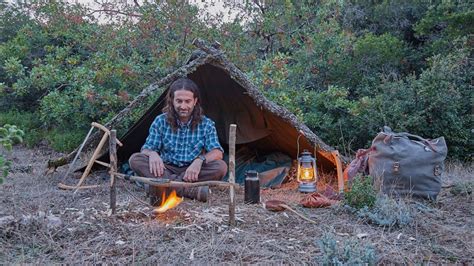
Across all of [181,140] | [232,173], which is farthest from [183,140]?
[232,173]

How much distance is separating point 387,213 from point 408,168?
77 cm

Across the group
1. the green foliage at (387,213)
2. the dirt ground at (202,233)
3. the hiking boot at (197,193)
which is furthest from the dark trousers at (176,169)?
the green foliage at (387,213)

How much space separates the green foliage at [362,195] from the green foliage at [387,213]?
0.05 m

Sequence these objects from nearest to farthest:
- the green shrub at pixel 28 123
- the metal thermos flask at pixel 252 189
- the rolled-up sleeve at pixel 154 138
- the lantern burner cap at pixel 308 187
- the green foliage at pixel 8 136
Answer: the green foliage at pixel 8 136
the metal thermos flask at pixel 252 189
the rolled-up sleeve at pixel 154 138
the lantern burner cap at pixel 308 187
the green shrub at pixel 28 123

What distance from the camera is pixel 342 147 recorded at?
7.18m

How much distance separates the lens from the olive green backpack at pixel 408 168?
13.4ft

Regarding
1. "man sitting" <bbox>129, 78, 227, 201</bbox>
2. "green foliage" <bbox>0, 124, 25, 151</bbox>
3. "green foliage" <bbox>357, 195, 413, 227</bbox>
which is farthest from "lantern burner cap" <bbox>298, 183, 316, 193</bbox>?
"green foliage" <bbox>0, 124, 25, 151</bbox>

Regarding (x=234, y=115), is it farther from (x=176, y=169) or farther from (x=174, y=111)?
(x=176, y=169)

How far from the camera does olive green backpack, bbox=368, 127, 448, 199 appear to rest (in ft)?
13.4

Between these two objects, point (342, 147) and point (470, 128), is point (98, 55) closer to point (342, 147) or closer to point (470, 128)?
point (342, 147)

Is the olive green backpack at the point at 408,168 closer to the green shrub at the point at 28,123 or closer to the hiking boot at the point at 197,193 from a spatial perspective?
the hiking boot at the point at 197,193

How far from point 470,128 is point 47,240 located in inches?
244

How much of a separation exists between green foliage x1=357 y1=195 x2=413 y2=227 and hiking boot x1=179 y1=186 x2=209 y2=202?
4.46 ft

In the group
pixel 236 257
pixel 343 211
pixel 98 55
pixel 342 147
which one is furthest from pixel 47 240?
pixel 342 147
